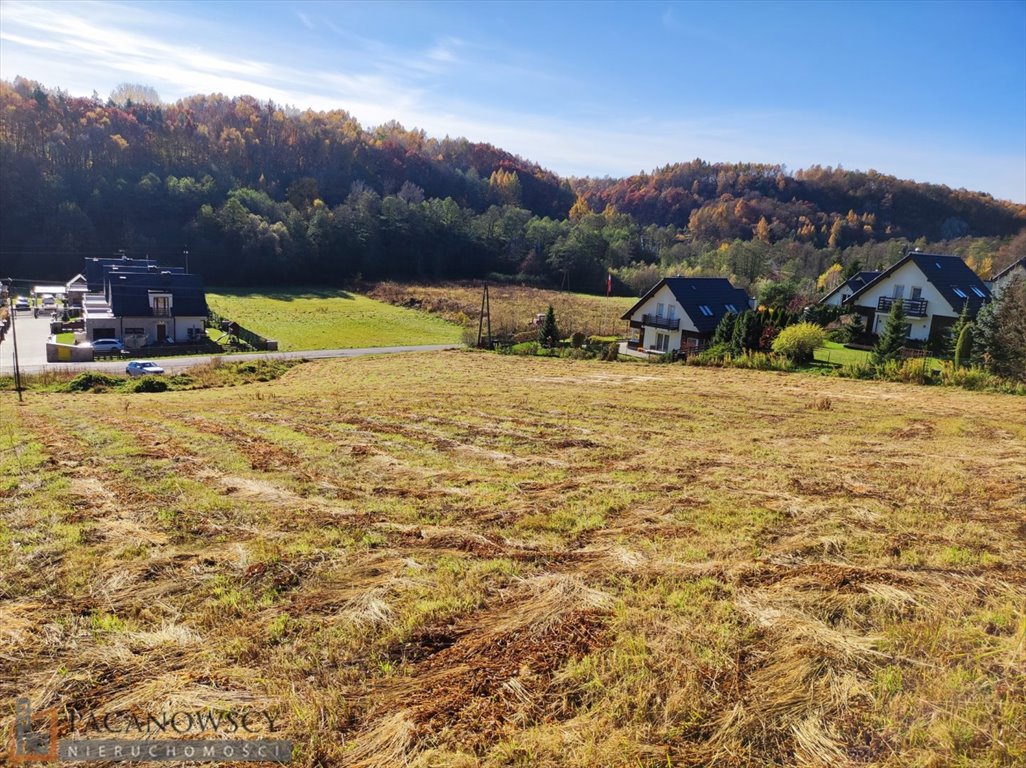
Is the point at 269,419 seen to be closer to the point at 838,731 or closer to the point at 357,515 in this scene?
the point at 357,515

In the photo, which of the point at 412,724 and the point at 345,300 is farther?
the point at 345,300

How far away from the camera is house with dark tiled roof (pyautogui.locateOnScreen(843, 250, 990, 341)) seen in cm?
3322

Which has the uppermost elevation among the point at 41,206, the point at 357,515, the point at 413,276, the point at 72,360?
the point at 41,206

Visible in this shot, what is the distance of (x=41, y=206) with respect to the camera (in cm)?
6638

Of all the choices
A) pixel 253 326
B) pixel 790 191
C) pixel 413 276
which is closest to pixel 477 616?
pixel 253 326

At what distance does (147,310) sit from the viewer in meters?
40.0

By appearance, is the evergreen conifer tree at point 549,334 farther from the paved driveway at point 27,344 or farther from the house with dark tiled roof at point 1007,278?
the paved driveway at point 27,344

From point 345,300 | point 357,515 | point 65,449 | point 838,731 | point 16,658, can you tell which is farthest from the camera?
point 345,300

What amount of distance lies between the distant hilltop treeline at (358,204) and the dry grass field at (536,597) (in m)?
65.7

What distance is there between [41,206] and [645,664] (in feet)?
283

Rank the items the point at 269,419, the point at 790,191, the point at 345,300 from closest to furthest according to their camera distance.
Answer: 1. the point at 269,419
2. the point at 345,300
3. the point at 790,191

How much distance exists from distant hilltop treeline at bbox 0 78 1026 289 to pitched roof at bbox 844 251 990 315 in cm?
3385

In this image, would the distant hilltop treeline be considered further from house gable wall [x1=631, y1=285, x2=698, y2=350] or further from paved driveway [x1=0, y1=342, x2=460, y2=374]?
house gable wall [x1=631, y1=285, x2=698, y2=350]

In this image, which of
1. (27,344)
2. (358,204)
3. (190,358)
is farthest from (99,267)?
(358,204)
